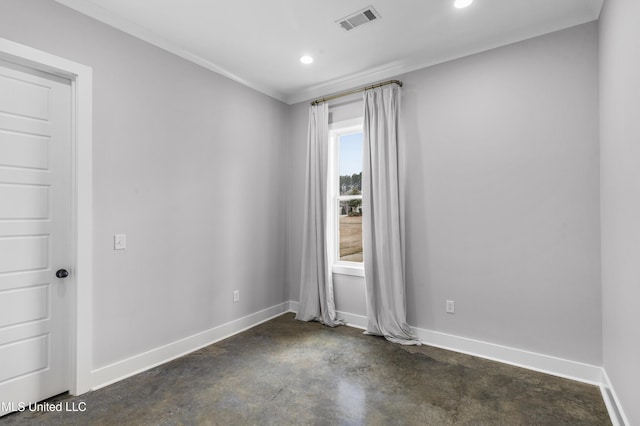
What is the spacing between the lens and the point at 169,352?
2.90m

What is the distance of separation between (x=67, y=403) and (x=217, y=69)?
3101 mm

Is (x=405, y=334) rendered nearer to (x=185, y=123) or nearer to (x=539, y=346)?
(x=539, y=346)

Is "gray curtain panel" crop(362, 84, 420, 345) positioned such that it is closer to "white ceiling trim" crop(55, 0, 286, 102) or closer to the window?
the window

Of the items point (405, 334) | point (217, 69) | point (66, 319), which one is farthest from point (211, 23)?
point (405, 334)

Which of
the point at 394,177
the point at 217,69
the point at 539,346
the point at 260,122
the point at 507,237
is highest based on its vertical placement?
the point at 217,69

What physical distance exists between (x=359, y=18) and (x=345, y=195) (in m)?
1.99

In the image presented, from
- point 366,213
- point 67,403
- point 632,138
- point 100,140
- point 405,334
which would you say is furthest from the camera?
point 366,213

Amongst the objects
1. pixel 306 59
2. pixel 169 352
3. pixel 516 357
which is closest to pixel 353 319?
pixel 516 357

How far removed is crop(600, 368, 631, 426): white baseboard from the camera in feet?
6.27

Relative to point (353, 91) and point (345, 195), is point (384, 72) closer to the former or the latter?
point (353, 91)

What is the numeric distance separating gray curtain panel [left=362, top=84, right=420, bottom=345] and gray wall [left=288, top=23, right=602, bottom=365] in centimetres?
14

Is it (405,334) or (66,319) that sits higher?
(66,319)

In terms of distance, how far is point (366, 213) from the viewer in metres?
3.52

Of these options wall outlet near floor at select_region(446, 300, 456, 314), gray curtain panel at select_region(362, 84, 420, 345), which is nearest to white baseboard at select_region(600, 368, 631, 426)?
wall outlet near floor at select_region(446, 300, 456, 314)
